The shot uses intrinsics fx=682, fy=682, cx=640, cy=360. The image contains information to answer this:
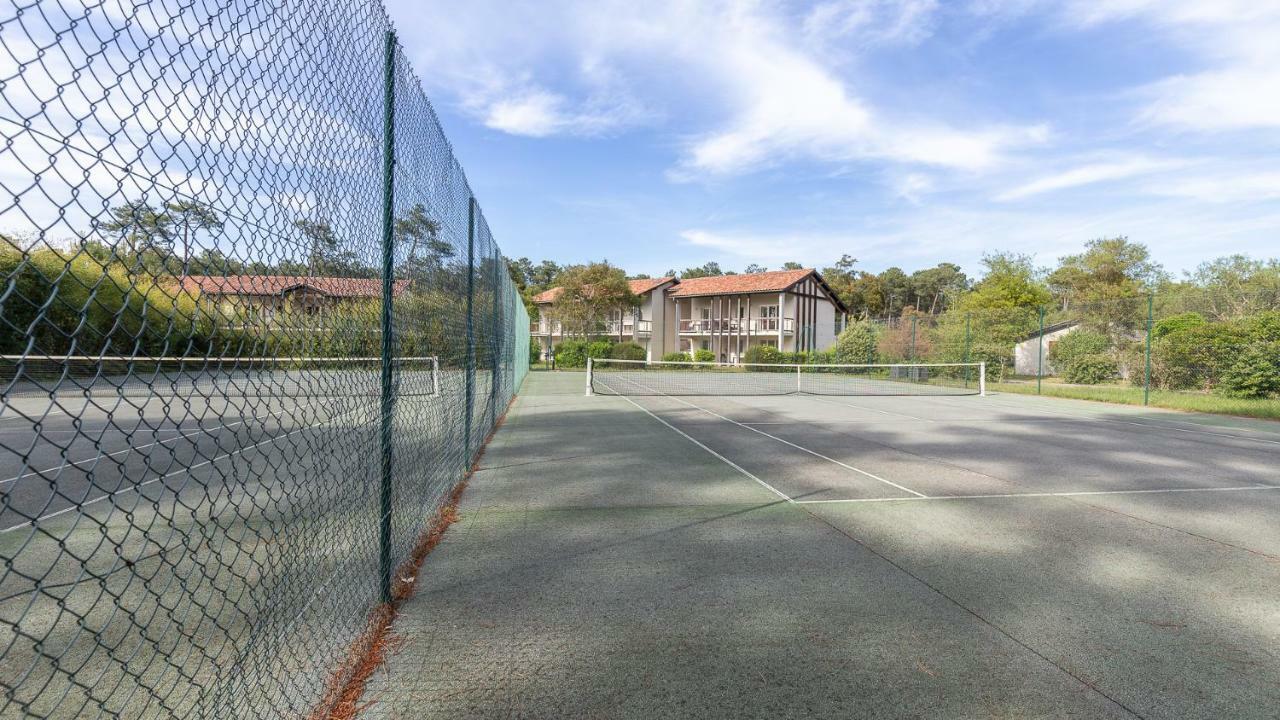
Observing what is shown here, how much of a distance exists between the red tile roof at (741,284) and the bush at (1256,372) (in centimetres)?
3057

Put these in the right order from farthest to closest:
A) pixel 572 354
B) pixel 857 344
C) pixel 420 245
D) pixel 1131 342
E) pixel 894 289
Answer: pixel 894 289
pixel 572 354
pixel 857 344
pixel 1131 342
pixel 420 245

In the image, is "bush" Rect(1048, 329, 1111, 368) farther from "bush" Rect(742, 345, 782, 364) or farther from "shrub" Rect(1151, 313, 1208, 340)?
"bush" Rect(742, 345, 782, 364)

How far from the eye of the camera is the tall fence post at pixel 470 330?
22.9 feet

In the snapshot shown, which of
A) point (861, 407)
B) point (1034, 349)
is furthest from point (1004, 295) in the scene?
point (861, 407)

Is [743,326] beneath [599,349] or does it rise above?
above

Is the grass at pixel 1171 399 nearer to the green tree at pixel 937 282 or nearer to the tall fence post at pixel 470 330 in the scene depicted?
the tall fence post at pixel 470 330

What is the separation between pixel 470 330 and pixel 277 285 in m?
4.71

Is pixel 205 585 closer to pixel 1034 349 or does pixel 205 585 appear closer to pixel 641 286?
pixel 1034 349

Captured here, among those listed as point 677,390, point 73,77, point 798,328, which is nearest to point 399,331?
point 73,77

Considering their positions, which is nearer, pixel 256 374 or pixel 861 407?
pixel 256 374

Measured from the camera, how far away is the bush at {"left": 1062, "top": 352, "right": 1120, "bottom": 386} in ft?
73.9

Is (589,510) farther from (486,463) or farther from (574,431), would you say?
(574,431)

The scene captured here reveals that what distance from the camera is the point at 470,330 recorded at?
699 cm

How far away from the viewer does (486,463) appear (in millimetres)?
7980
